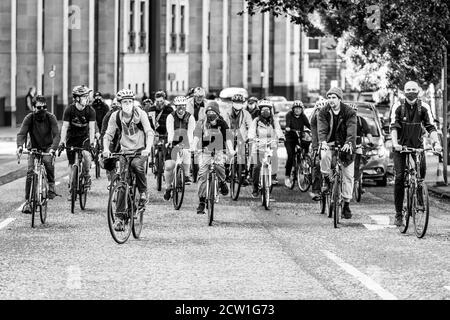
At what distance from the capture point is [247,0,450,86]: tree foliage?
30.0 meters

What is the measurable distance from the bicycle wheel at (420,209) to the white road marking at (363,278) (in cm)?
179

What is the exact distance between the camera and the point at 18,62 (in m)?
61.7

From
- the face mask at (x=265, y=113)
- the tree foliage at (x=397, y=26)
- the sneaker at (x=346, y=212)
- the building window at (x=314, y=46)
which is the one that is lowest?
the sneaker at (x=346, y=212)

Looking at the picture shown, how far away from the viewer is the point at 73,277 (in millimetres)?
13875

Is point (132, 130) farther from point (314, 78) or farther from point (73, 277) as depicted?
point (314, 78)

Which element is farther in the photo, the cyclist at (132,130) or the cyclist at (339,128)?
the cyclist at (339,128)

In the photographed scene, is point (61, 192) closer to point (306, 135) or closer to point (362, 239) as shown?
point (306, 135)

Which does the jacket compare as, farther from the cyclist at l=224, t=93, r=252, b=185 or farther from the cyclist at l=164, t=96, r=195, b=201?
the cyclist at l=224, t=93, r=252, b=185

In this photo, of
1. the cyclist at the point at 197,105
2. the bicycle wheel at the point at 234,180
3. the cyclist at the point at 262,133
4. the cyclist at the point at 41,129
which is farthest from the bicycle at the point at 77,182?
the cyclist at the point at 262,133

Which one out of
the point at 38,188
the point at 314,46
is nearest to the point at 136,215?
the point at 38,188

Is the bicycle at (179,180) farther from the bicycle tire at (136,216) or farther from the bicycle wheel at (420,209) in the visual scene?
the bicycle wheel at (420,209)

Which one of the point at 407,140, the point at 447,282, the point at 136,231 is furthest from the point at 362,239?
the point at 447,282

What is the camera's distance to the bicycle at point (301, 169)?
2658 cm

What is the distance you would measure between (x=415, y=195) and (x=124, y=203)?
11.8ft
